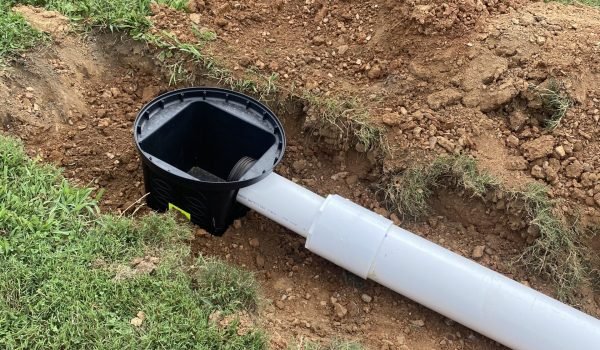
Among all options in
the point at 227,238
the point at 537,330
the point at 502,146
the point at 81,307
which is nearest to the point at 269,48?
the point at 227,238

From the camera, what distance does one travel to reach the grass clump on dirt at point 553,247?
2.54 m

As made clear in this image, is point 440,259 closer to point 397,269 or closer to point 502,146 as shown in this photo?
point 397,269

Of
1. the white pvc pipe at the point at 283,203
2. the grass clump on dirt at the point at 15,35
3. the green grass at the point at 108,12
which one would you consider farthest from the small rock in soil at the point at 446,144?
the grass clump on dirt at the point at 15,35

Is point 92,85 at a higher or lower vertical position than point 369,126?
lower

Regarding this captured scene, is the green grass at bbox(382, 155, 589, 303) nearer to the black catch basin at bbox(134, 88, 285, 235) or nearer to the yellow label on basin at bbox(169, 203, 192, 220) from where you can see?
the black catch basin at bbox(134, 88, 285, 235)

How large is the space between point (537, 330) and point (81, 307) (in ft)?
5.28

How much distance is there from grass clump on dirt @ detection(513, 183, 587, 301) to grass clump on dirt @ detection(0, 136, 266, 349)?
120 centimetres

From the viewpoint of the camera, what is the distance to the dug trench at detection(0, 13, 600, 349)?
2451mm

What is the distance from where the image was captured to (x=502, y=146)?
2.76 metres

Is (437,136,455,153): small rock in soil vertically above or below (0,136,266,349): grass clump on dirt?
above

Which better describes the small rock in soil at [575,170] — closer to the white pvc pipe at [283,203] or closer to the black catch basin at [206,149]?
the white pvc pipe at [283,203]

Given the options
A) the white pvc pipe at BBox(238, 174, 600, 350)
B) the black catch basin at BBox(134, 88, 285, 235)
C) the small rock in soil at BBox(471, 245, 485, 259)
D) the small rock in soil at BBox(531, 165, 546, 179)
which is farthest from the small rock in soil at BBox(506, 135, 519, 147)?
the black catch basin at BBox(134, 88, 285, 235)

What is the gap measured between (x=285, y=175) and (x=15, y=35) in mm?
1427

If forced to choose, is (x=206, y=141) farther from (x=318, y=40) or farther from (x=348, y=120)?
(x=318, y=40)
